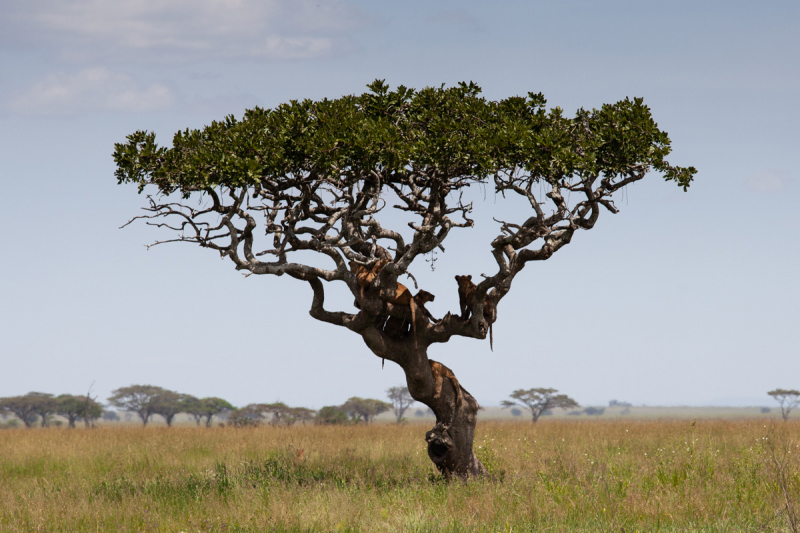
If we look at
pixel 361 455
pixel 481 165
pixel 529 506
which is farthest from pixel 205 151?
pixel 361 455

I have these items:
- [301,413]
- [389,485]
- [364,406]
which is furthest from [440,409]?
[364,406]

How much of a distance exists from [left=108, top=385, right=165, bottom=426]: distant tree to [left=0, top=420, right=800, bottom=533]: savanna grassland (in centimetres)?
6978

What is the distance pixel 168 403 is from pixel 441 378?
3027 inches

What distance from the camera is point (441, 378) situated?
15273mm

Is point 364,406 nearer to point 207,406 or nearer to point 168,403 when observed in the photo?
point 207,406

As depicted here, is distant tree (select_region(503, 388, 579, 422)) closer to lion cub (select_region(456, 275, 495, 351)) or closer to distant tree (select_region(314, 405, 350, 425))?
distant tree (select_region(314, 405, 350, 425))

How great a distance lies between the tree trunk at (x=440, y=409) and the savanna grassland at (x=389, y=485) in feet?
2.38

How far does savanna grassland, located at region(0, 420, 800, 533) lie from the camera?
10.8 meters

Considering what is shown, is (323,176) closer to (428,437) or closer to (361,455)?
(428,437)

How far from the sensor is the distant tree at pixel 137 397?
290 ft

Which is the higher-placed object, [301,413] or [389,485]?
[389,485]


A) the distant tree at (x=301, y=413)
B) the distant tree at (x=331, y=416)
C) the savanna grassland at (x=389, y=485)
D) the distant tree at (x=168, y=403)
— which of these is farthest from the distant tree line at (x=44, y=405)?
the savanna grassland at (x=389, y=485)

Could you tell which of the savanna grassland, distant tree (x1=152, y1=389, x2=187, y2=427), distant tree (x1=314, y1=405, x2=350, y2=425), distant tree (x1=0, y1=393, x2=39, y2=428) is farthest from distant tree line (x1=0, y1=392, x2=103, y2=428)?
the savanna grassland

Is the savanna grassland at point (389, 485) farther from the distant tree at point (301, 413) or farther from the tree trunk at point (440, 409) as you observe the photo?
the distant tree at point (301, 413)
